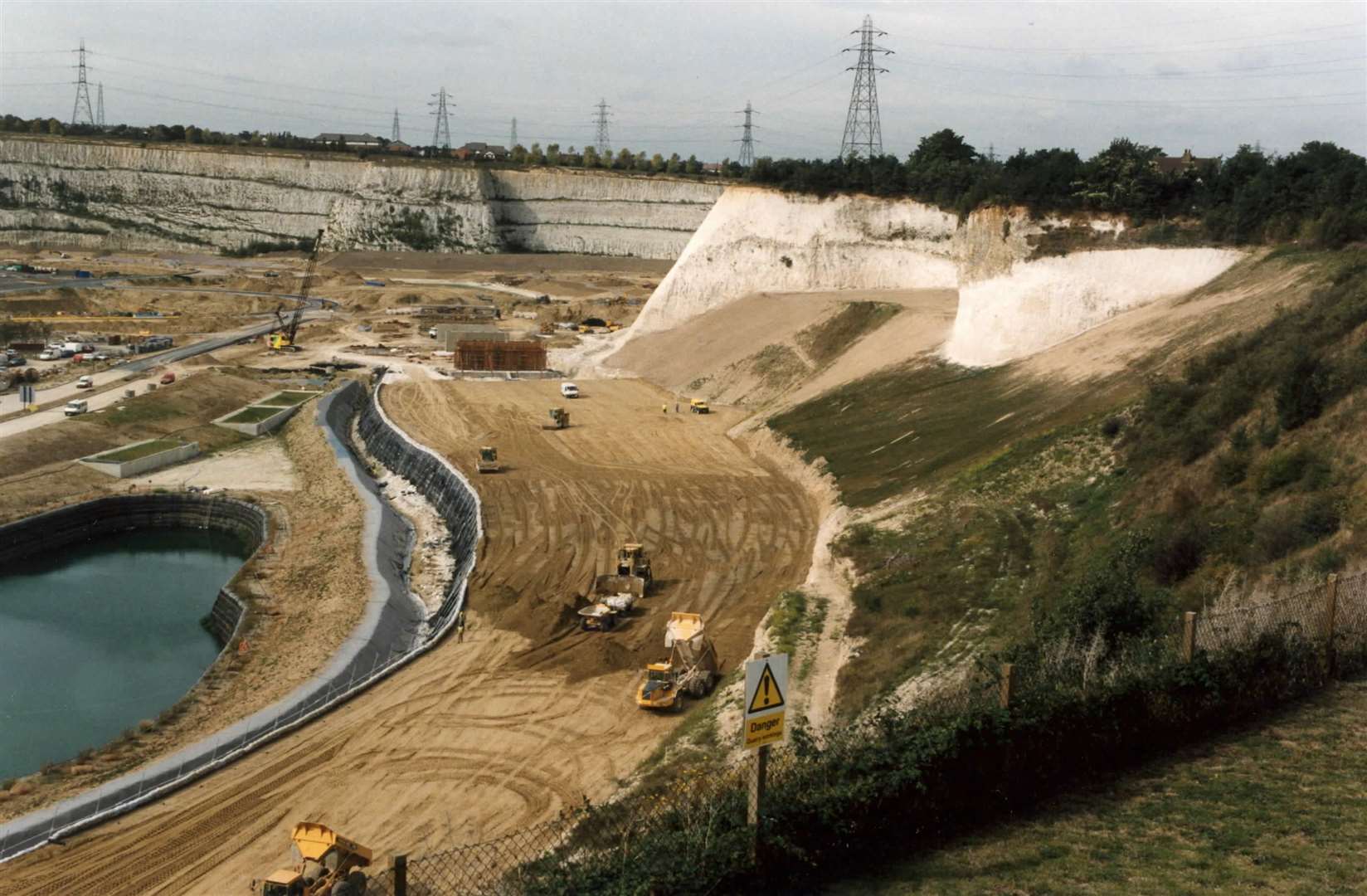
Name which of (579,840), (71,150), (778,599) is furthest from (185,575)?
(71,150)

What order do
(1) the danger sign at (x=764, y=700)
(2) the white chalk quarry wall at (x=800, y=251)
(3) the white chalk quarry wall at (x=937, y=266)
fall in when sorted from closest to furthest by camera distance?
(1) the danger sign at (x=764, y=700), (3) the white chalk quarry wall at (x=937, y=266), (2) the white chalk quarry wall at (x=800, y=251)

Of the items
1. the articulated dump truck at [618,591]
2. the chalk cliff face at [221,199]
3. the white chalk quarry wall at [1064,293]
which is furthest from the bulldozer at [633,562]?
the chalk cliff face at [221,199]

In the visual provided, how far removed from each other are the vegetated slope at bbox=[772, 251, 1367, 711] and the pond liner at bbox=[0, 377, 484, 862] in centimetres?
1028

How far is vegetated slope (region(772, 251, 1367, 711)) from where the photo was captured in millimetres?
19422

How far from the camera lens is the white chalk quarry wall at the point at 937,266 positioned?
139 ft

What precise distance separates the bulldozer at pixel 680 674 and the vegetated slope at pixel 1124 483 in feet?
9.83

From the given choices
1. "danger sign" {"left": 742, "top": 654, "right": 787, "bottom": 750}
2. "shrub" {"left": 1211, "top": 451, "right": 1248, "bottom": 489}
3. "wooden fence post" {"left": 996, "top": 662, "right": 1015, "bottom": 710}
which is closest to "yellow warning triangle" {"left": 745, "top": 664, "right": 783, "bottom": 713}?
"danger sign" {"left": 742, "top": 654, "right": 787, "bottom": 750}

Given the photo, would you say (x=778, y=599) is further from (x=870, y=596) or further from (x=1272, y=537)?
(x=1272, y=537)

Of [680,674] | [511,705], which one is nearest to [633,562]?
[680,674]

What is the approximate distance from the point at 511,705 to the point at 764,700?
14.9m

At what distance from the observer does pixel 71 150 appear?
5428 inches

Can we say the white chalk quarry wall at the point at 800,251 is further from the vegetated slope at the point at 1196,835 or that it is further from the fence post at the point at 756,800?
the fence post at the point at 756,800

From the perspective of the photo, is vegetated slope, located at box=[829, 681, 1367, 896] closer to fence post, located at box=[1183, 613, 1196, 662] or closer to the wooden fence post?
fence post, located at box=[1183, 613, 1196, 662]

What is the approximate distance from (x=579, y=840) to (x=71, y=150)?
480 feet
